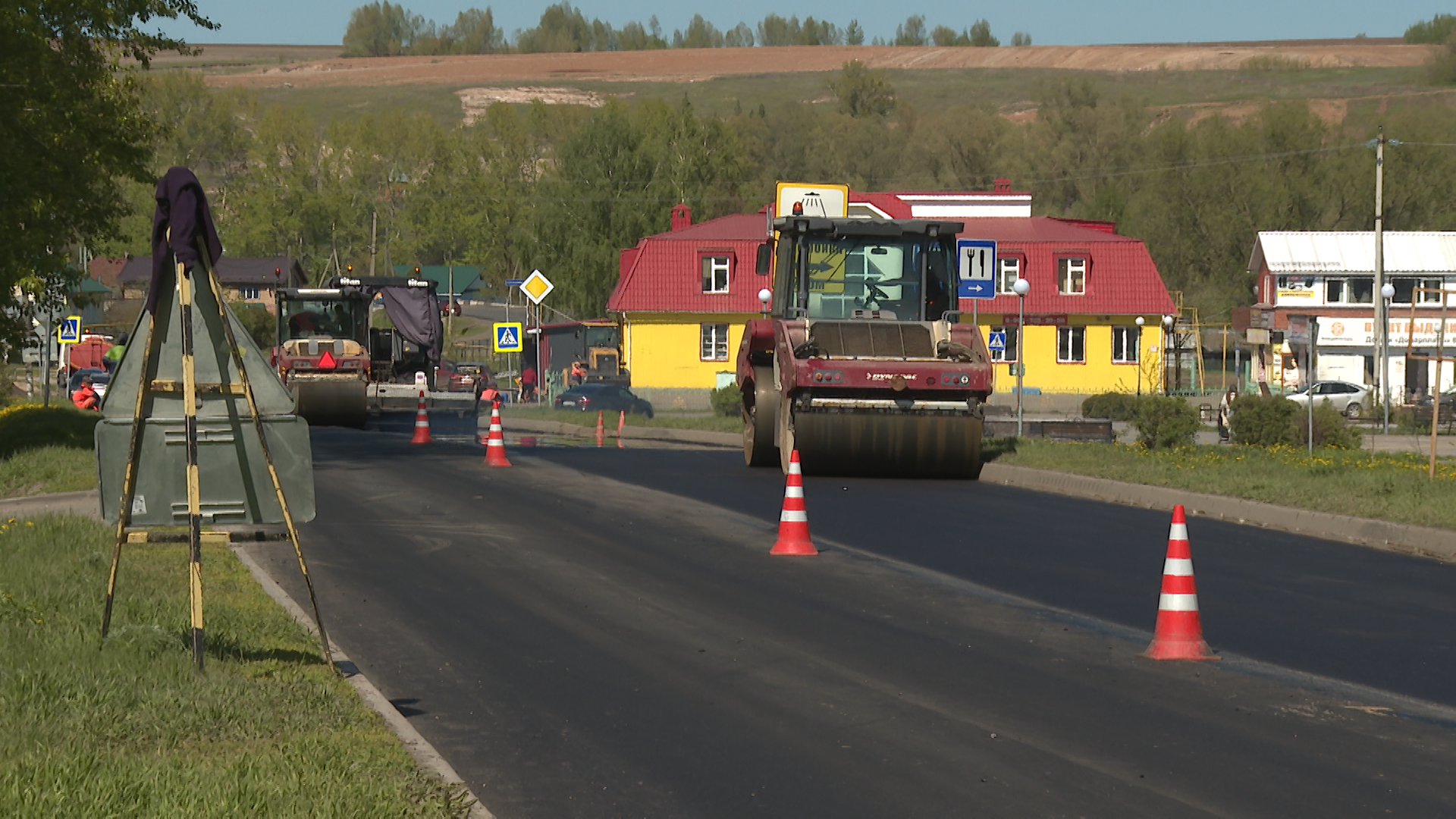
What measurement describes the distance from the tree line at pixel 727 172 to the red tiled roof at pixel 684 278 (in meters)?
19.4

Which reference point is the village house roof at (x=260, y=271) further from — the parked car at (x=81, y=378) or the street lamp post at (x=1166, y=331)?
the street lamp post at (x=1166, y=331)

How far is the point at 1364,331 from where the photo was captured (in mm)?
65125

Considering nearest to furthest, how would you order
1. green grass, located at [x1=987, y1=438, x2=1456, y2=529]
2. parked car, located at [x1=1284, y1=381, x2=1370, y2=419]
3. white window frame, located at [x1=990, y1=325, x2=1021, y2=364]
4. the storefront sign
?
green grass, located at [x1=987, y1=438, x2=1456, y2=529] → parked car, located at [x1=1284, y1=381, x2=1370, y2=419] → white window frame, located at [x1=990, y1=325, x2=1021, y2=364] → the storefront sign

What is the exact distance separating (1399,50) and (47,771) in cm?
20250

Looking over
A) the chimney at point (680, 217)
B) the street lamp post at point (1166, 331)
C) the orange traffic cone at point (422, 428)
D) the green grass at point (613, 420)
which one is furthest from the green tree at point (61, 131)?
the chimney at point (680, 217)

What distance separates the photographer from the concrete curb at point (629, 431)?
32.8m

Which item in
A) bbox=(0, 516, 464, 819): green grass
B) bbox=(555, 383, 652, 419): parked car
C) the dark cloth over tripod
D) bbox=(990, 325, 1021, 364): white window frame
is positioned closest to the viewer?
bbox=(0, 516, 464, 819): green grass

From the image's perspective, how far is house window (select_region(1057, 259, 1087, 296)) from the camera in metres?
63.3

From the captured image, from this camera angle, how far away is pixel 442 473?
66.1 feet

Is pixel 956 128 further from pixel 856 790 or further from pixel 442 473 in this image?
pixel 856 790

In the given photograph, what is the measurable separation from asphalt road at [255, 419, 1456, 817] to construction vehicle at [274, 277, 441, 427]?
14.9 meters

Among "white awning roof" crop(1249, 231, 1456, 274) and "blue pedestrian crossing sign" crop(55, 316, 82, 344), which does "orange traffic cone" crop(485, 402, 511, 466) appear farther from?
"white awning roof" crop(1249, 231, 1456, 274)

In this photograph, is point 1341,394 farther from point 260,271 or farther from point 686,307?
point 260,271

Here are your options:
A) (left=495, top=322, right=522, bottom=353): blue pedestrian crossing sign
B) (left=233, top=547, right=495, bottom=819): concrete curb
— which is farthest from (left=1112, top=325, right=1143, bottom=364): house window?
(left=233, top=547, right=495, bottom=819): concrete curb
